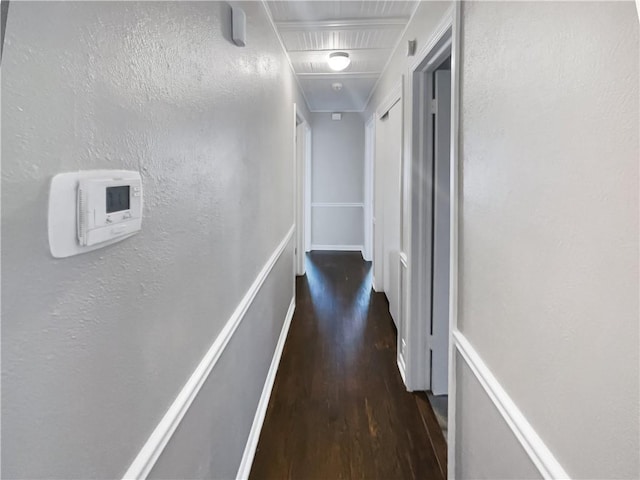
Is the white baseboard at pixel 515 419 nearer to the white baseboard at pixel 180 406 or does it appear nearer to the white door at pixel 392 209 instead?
the white baseboard at pixel 180 406

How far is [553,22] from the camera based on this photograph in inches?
32.5

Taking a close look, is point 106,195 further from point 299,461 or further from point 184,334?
point 299,461

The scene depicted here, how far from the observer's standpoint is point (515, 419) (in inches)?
39.6

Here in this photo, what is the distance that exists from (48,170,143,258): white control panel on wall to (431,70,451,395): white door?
1.93m

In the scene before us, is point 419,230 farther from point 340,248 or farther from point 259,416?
point 340,248

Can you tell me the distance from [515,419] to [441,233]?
1464mm

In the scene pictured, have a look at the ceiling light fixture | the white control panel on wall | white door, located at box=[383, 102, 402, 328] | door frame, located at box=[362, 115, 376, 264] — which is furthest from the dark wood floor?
door frame, located at box=[362, 115, 376, 264]

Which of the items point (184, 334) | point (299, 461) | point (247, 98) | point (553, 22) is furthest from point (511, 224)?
point (299, 461)

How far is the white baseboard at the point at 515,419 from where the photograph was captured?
854 mm

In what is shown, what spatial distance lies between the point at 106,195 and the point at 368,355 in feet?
8.76

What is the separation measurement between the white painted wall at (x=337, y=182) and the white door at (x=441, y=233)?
13.8 ft

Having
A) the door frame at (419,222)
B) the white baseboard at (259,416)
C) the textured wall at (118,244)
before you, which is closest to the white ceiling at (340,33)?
the door frame at (419,222)

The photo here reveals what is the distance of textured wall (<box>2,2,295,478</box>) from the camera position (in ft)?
1.57

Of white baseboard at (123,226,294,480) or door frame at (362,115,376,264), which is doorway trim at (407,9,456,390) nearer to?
white baseboard at (123,226,294,480)
